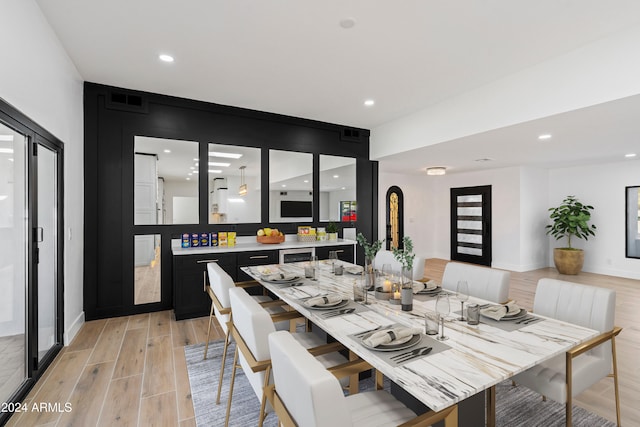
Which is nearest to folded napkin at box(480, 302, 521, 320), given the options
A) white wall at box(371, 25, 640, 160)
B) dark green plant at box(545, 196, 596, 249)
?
white wall at box(371, 25, 640, 160)

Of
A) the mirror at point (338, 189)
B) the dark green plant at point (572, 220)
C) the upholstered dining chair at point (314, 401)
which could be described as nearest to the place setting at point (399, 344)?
the upholstered dining chair at point (314, 401)

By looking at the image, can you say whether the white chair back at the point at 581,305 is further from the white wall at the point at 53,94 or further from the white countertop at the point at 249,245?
the white wall at the point at 53,94

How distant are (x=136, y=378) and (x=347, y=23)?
3.33 meters

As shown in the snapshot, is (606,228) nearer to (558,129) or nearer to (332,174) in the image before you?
(558,129)

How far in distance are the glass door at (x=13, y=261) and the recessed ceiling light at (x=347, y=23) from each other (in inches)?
98.0

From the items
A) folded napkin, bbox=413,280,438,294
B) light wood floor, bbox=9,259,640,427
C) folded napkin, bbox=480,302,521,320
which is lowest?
light wood floor, bbox=9,259,640,427

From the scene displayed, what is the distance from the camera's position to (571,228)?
21.7 ft

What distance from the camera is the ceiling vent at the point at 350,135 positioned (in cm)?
567

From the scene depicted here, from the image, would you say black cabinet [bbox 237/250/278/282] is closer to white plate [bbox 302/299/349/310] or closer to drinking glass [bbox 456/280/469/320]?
white plate [bbox 302/299/349/310]

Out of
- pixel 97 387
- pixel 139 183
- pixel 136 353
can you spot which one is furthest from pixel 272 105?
pixel 97 387

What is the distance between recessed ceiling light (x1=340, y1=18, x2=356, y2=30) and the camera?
100 inches

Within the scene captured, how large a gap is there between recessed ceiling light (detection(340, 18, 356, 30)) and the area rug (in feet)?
9.44

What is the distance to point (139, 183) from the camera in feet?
13.6

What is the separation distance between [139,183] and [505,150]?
5449 millimetres
